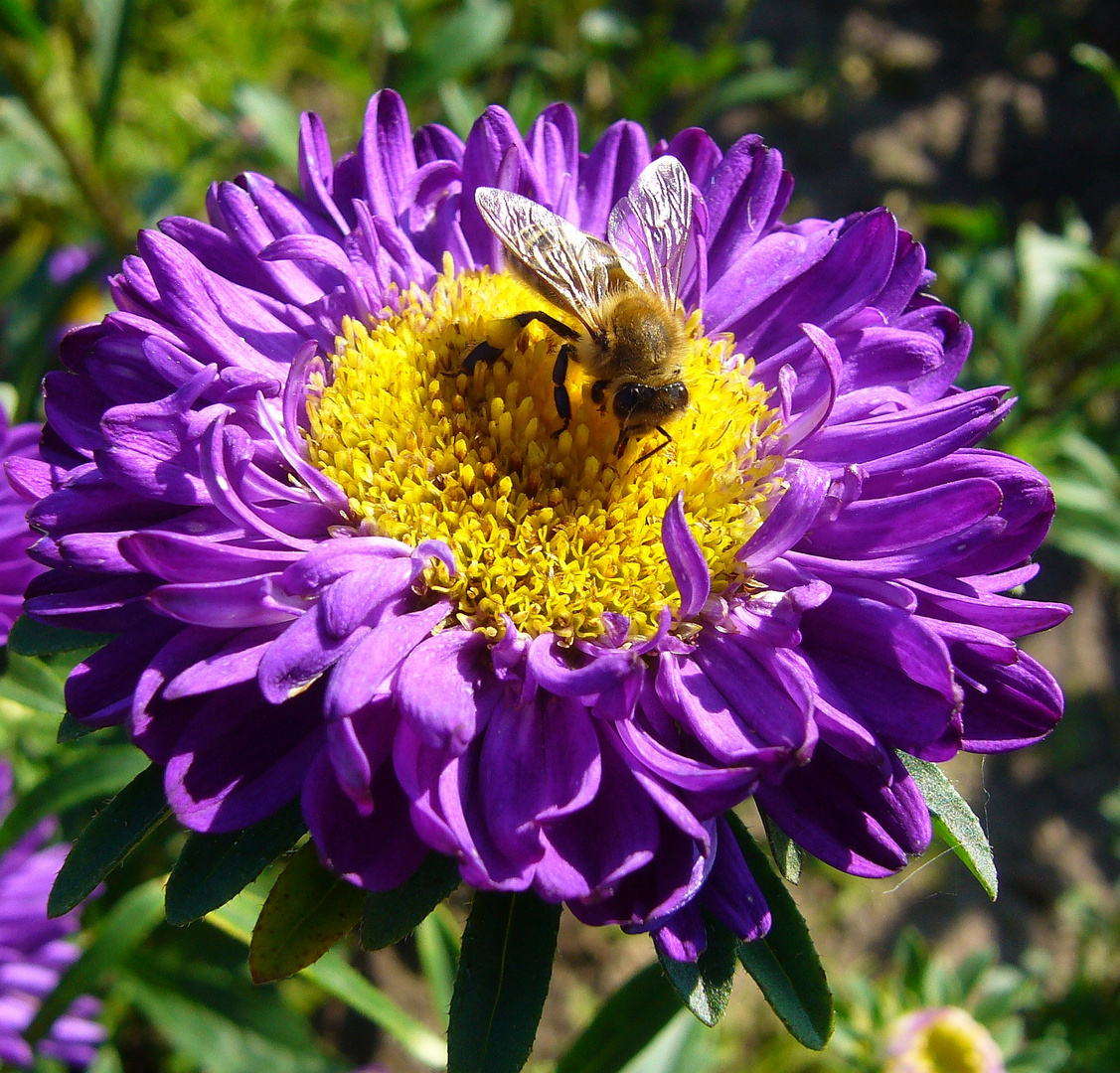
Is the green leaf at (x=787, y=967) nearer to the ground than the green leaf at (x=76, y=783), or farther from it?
nearer to the ground

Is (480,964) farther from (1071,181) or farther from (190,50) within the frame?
(1071,181)

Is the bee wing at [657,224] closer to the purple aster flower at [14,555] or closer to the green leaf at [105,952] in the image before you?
the purple aster flower at [14,555]

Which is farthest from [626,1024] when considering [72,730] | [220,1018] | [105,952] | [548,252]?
[548,252]

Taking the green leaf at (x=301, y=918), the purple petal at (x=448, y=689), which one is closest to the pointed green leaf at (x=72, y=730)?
the green leaf at (x=301, y=918)

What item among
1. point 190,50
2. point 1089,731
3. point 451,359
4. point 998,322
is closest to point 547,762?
point 451,359

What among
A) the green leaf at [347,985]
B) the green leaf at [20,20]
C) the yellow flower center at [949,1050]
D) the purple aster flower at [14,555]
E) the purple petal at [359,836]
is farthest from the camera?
the green leaf at [20,20]

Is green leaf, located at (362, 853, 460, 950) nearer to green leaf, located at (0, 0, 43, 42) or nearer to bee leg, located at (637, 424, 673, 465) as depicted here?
bee leg, located at (637, 424, 673, 465)
